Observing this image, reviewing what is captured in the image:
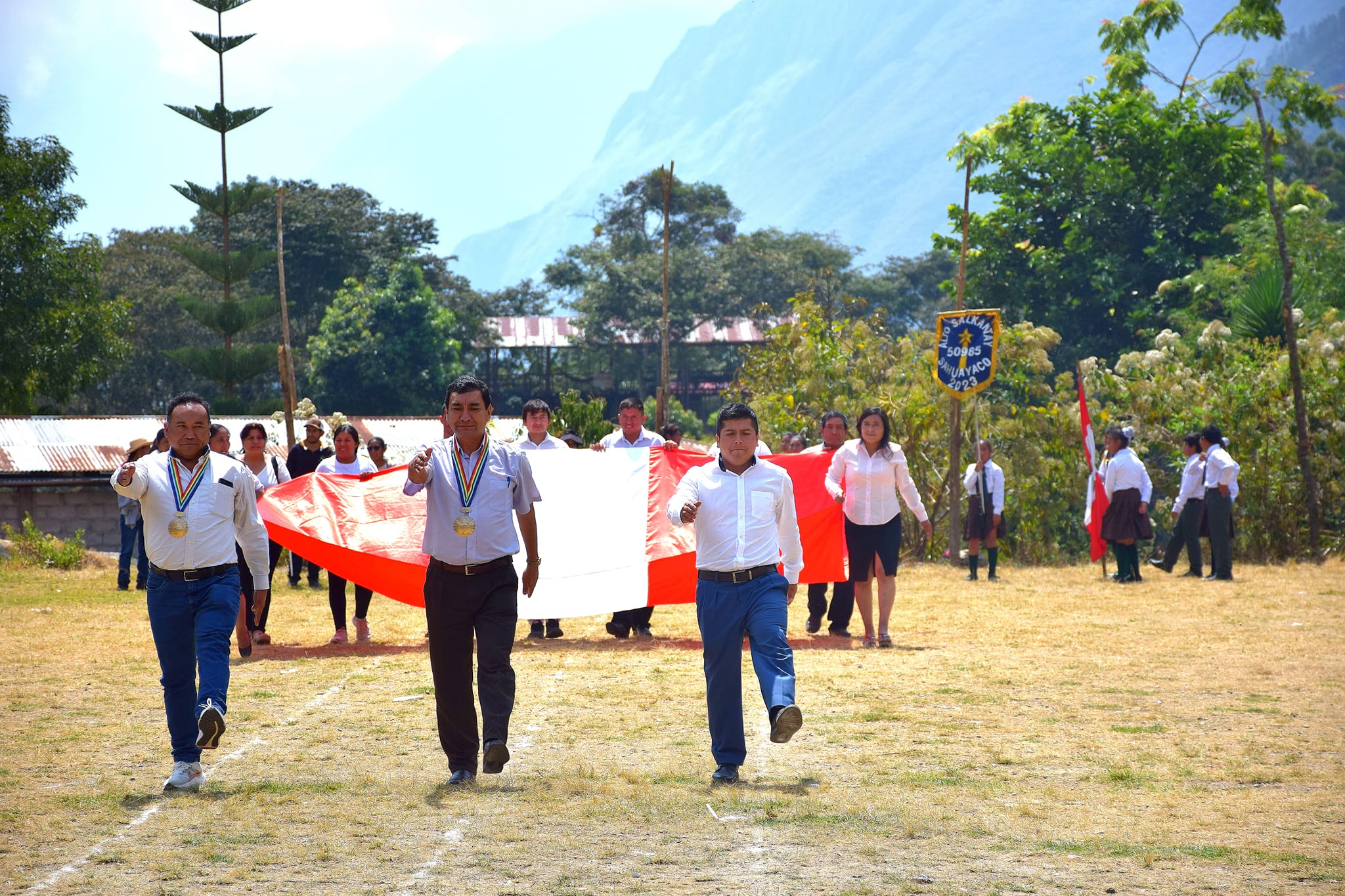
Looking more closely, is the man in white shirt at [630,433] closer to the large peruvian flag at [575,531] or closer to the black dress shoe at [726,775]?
the large peruvian flag at [575,531]

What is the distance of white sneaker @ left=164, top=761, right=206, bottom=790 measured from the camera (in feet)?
19.7

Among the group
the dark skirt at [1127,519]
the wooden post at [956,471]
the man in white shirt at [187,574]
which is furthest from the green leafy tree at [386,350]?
the man in white shirt at [187,574]

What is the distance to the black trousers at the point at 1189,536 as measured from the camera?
16.3m

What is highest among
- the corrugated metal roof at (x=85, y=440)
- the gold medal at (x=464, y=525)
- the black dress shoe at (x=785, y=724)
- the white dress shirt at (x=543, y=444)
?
the corrugated metal roof at (x=85, y=440)

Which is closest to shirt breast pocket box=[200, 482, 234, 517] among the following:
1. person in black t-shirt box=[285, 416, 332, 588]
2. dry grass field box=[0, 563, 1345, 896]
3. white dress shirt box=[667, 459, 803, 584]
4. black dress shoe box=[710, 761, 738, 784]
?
dry grass field box=[0, 563, 1345, 896]

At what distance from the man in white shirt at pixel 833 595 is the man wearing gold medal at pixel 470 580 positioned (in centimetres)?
507

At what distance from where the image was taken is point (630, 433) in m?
11.5

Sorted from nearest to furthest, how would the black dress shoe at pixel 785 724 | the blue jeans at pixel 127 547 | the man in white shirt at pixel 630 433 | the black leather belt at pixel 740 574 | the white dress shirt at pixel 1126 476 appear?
the black dress shoe at pixel 785 724 < the black leather belt at pixel 740 574 < the man in white shirt at pixel 630 433 < the blue jeans at pixel 127 547 < the white dress shirt at pixel 1126 476

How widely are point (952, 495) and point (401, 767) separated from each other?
14.1 metres

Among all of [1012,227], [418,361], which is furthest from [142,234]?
[1012,227]

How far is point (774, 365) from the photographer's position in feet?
74.0

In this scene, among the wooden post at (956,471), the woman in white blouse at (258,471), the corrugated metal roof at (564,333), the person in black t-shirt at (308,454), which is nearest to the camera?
the woman in white blouse at (258,471)

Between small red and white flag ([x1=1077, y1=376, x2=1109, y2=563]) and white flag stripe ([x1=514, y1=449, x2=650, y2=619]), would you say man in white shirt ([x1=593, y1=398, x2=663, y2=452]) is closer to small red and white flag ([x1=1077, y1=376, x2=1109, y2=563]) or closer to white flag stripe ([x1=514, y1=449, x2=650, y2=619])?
white flag stripe ([x1=514, y1=449, x2=650, y2=619])

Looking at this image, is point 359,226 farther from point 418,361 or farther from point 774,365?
point 774,365
